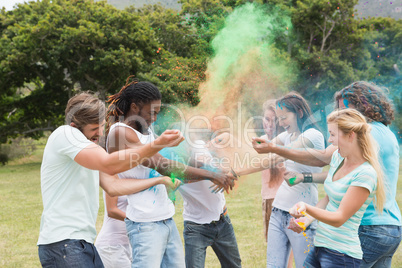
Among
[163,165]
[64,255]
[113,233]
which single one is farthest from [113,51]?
[64,255]

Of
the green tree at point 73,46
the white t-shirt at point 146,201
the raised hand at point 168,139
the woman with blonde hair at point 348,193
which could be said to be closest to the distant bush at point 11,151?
the green tree at point 73,46

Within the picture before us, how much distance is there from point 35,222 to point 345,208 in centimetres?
806

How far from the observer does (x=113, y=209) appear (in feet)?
12.1

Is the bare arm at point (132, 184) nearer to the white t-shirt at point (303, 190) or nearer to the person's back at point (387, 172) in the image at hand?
the white t-shirt at point (303, 190)

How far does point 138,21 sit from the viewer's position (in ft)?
73.6

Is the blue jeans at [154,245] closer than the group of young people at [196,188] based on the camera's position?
No

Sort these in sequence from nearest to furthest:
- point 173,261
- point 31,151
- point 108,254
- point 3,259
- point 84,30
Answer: point 173,261, point 108,254, point 3,259, point 84,30, point 31,151

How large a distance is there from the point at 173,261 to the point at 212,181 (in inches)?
30.6

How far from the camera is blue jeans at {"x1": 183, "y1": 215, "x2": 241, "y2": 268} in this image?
3639 mm

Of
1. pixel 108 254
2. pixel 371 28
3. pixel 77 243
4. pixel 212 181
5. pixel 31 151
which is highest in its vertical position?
pixel 371 28

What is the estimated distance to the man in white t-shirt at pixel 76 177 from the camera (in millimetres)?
2537

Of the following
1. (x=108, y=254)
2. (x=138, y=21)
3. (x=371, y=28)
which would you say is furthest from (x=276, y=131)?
(x=371, y=28)

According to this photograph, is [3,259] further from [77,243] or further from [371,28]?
[371,28]

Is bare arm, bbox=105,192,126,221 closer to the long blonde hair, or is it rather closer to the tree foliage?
the long blonde hair
